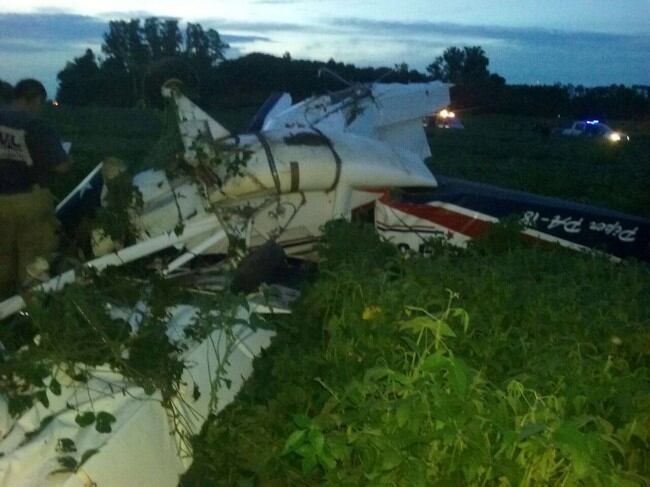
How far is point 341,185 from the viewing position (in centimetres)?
637

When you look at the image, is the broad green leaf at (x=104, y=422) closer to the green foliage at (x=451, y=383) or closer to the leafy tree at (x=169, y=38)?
the green foliage at (x=451, y=383)

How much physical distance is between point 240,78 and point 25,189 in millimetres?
23657

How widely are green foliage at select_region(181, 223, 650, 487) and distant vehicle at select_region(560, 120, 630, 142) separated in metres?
32.3

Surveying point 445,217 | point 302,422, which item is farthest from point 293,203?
point 302,422

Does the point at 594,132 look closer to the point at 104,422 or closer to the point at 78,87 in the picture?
the point at 78,87

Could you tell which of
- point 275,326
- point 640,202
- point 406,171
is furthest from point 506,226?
point 640,202

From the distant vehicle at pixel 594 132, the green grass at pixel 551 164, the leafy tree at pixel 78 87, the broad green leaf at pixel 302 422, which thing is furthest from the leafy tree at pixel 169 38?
the distant vehicle at pixel 594 132

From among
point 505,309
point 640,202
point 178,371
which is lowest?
point 640,202

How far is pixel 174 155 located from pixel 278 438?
2.95 m

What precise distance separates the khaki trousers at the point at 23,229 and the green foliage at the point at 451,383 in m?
2.66

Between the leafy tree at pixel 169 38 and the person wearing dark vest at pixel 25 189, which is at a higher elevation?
the leafy tree at pixel 169 38

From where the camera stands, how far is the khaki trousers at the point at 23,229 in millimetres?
6570

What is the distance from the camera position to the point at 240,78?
98.2ft

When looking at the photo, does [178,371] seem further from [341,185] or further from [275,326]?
[341,185]
